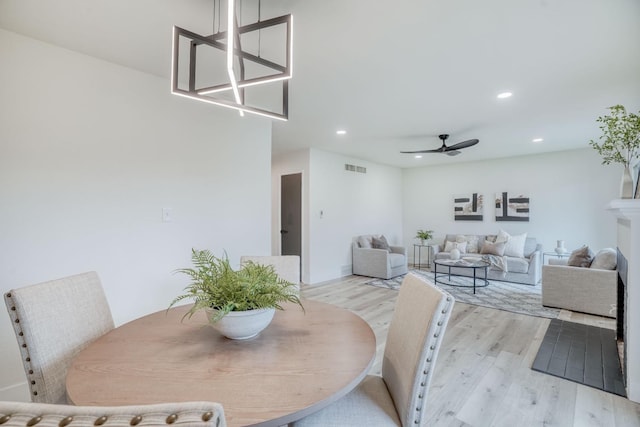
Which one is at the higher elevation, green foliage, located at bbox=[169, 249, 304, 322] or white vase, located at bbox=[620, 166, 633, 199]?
white vase, located at bbox=[620, 166, 633, 199]

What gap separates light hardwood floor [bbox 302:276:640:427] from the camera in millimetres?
1920

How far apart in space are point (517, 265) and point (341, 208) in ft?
10.8

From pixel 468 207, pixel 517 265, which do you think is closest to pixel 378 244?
pixel 468 207

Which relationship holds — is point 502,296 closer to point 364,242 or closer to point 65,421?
point 364,242

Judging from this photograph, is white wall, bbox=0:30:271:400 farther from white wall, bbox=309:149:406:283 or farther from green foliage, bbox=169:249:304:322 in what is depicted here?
white wall, bbox=309:149:406:283

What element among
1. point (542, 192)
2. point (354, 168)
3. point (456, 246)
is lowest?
point (456, 246)

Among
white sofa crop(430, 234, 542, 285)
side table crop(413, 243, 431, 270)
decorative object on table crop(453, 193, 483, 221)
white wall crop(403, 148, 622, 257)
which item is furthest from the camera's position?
side table crop(413, 243, 431, 270)

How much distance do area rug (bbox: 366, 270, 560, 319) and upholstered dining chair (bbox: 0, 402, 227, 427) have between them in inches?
176

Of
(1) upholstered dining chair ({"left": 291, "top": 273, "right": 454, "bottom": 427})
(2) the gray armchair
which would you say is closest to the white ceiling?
(1) upholstered dining chair ({"left": 291, "top": 273, "right": 454, "bottom": 427})

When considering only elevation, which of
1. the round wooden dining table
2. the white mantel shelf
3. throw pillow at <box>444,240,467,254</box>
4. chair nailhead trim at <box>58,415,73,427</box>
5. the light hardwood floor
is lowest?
the light hardwood floor

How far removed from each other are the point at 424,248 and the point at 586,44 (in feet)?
19.5

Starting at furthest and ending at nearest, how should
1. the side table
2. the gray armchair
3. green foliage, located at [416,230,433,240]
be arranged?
the side table, green foliage, located at [416,230,433,240], the gray armchair

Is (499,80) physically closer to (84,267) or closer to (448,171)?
(84,267)

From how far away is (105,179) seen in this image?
2404 mm
